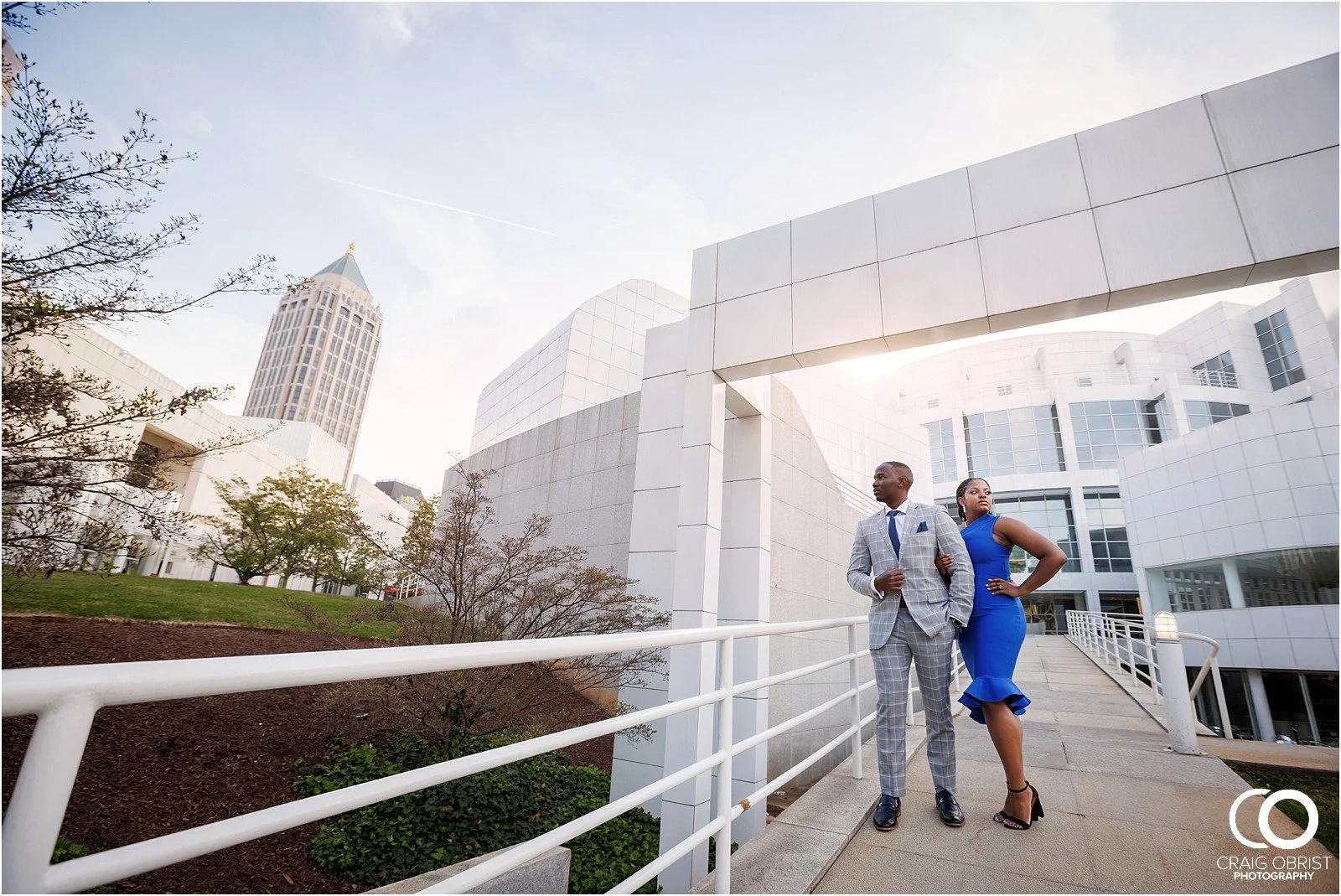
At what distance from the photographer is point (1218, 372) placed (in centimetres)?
2870

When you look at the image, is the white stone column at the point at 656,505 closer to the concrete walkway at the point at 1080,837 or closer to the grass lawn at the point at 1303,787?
the concrete walkway at the point at 1080,837

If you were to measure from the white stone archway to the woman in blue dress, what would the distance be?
5.43ft

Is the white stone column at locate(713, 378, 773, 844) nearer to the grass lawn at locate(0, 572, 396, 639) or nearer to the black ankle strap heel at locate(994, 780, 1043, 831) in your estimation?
the black ankle strap heel at locate(994, 780, 1043, 831)

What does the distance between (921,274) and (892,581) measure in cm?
234

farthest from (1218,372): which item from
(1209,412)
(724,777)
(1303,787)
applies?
(724,777)

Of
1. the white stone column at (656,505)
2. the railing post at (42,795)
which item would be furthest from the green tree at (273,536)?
the railing post at (42,795)

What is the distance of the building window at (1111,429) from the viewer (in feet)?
102

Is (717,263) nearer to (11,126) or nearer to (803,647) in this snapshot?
(803,647)

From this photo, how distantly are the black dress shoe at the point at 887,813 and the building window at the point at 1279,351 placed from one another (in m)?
33.6

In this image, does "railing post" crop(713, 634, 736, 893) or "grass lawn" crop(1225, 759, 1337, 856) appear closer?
"railing post" crop(713, 634, 736, 893)

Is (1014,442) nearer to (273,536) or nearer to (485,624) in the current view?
(485,624)

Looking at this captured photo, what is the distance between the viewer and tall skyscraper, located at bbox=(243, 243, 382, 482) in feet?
335

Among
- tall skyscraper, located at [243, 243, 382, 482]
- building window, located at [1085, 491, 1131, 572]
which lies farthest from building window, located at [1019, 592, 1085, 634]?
tall skyscraper, located at [243, 243, 382, 482]

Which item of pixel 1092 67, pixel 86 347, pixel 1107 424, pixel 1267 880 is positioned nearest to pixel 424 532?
pixel 1267 880
